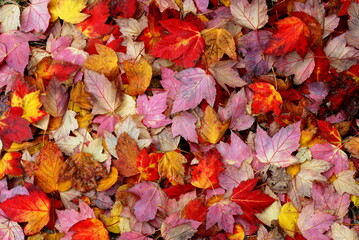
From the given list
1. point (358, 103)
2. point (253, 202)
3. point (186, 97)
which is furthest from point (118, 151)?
point (358, 103)

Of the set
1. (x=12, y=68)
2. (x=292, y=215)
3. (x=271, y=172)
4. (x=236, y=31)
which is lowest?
(x=292, y=215)

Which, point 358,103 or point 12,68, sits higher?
point 12,68

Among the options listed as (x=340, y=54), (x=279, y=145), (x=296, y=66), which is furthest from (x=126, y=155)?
(x=340, y=54)

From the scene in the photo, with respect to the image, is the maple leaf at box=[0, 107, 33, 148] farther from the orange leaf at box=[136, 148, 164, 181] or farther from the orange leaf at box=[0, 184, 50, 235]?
the orange leaf at box=[136, 148, 164, 181]

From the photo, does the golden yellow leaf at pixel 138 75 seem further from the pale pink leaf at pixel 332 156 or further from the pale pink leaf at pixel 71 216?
the pale pink leaf at pixel 332 156

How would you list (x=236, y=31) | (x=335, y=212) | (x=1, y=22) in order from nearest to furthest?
(x=335, y=212)
(x=236, y=31)
(x=1, y=22)

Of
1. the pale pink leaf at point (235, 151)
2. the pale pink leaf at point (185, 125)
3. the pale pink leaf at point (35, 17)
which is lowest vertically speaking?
the pale pink leaf at point (235, 151)

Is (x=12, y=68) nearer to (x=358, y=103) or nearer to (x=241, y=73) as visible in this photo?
(x=241, y=73)

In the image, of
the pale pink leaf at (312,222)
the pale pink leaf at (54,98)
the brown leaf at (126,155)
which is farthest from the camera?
the pale pink leaf at (54,98)

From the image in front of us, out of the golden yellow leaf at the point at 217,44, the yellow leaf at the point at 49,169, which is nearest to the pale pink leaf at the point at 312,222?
the golden yellow leaf at the point at 217,44
